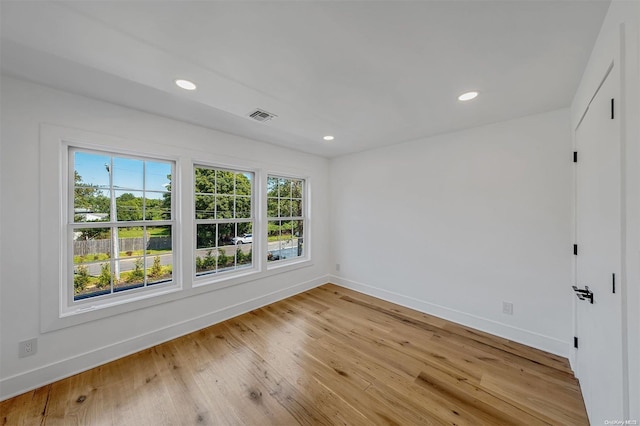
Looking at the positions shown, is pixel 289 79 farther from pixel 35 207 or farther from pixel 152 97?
pixel 35 207

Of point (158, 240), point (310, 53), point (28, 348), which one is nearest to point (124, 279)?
point (158, 240)

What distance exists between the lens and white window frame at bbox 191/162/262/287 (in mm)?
2791

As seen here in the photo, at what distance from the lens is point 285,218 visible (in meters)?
3.89

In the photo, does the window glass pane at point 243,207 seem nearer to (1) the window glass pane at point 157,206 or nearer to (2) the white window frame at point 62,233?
(1) the window glass pane at point 157,206

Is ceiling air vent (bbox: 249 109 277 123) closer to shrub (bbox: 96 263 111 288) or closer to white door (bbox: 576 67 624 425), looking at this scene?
shrub (bbox: 96 263 111 288)

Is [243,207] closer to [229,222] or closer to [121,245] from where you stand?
[229,222]

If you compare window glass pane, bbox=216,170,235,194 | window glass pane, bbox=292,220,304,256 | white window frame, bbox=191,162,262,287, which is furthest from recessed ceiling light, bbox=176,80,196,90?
window glass pane, bbox=292,220,304,256

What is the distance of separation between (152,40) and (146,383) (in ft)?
8.50

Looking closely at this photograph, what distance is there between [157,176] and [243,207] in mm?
1115

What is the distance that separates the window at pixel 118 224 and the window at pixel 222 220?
326 mm

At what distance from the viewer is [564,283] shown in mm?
2201

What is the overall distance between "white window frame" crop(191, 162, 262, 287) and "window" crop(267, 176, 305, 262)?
10.4 inches

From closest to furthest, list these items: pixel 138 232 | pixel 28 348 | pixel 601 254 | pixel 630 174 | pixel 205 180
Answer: pixel 630 174, pixel 601 254, pixel 28 348, pixel 138 232, pixel 205 180

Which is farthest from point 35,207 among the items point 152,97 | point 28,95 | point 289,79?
point 289,79
